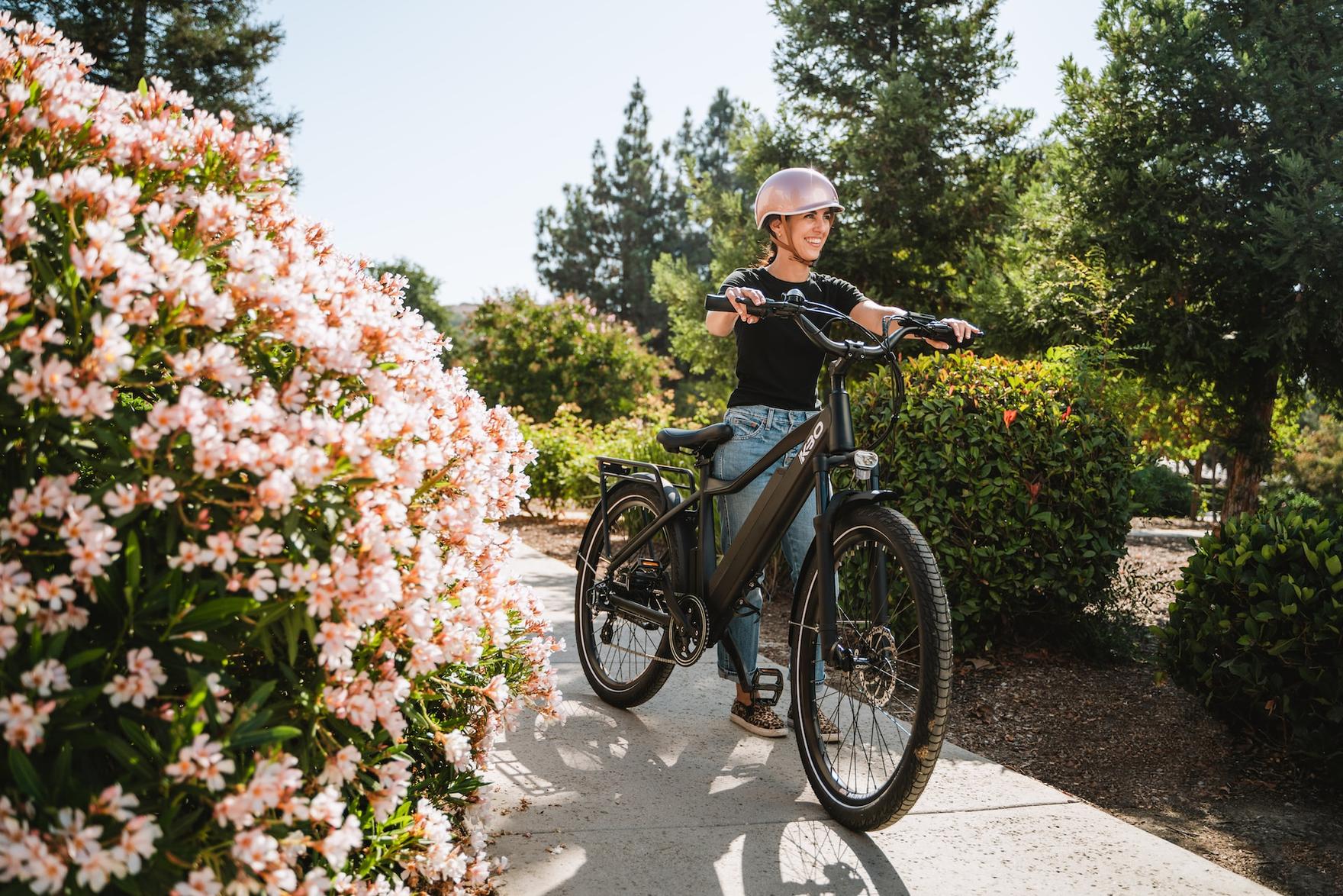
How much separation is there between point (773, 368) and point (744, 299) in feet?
2.42

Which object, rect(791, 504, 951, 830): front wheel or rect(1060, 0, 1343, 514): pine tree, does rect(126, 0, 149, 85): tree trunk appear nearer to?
rect(1060, 0, 1343, 514): pine tree

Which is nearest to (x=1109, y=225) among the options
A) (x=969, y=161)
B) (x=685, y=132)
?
(x=969, y=161)

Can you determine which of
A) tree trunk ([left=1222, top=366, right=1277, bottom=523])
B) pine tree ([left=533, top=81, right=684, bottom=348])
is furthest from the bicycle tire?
pine tree ([left=533, top=81, right=684, bottom=348])

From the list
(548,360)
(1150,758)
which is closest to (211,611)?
(1150,758)

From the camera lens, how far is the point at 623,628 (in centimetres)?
418

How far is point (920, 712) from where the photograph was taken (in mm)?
2545

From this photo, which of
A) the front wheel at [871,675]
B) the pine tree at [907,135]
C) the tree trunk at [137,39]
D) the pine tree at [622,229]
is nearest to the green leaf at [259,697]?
the front wheel at [871,675]

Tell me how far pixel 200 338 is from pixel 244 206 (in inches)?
13.2

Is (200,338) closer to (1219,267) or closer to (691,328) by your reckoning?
(1219,267)

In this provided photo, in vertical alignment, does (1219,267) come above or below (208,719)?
above

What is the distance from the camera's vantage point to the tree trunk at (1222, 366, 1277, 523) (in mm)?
10672

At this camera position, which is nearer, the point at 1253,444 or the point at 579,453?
the point at 1253,444

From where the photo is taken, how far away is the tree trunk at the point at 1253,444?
10672 mm

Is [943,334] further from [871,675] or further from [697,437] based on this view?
Result: [871,675]
